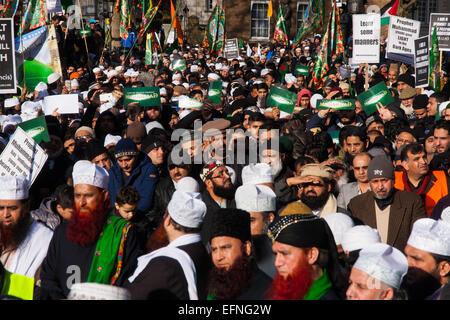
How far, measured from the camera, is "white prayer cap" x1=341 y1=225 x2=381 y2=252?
466cm

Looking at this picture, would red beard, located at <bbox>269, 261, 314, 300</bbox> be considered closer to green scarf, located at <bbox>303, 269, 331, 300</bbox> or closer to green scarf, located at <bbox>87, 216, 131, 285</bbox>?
green scarf, located at <bbox>303, 269, 331, 300</bbox>

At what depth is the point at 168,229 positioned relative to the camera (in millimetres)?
4473

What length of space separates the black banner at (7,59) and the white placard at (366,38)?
6.07 m

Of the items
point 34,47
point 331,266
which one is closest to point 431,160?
point 331,266

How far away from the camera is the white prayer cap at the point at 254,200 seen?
509 centimetres

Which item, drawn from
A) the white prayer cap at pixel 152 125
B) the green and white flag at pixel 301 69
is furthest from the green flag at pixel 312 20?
the white prayer cap at pixel 152 125

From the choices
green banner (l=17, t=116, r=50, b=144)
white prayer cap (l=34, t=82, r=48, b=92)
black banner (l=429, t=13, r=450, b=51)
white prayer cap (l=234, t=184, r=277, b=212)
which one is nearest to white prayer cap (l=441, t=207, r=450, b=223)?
white prayer cap (l=234, t=184, r=277, b=212)

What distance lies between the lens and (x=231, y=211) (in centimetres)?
426

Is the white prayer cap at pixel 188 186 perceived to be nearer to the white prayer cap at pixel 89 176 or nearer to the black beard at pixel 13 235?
the white prayer cap at pixel 89 176

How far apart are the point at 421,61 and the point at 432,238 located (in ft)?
27.8

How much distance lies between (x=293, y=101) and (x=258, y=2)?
3270 cm

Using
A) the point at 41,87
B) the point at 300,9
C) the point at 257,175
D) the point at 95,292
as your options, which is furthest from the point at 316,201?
the point at 300,9

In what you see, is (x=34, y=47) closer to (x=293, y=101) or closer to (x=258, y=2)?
(x=293, y=101)
